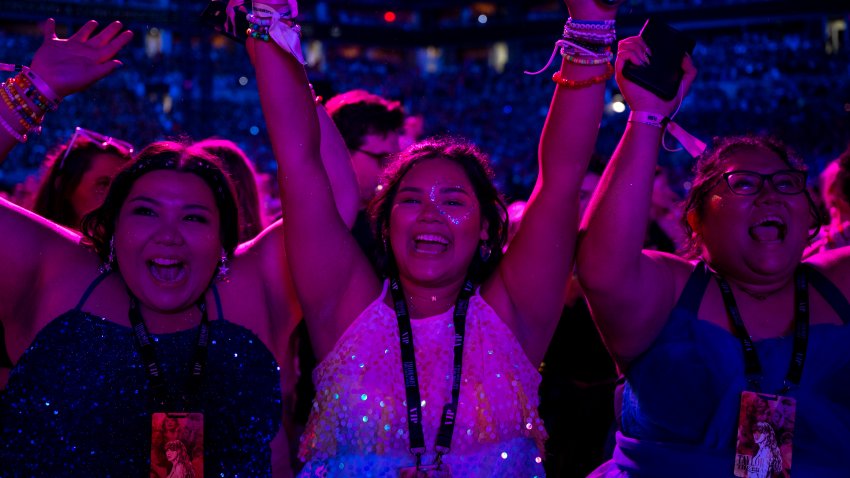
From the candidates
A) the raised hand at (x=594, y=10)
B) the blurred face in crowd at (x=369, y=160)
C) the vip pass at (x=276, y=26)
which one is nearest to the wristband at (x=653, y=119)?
the raised hand at (x=594, y=10)

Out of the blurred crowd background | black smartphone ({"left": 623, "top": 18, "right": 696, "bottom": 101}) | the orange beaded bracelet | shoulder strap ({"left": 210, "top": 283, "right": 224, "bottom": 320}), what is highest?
the blurred crowd background

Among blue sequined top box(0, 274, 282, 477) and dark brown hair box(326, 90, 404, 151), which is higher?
dark brown hair box(326, 90, 404, 151)

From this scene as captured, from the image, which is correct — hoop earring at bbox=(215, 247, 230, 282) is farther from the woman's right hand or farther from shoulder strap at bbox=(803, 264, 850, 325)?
shoulder strap at bbox=(803, 264, 850, 325)

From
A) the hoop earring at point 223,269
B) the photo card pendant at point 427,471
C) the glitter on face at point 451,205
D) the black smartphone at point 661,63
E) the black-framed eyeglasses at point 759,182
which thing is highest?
the black smartphone at point 661,63

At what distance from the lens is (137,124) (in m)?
19.6

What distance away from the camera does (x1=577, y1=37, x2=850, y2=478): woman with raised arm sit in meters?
1.94

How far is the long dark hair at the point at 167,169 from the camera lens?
199cm

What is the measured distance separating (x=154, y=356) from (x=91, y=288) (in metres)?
0.22

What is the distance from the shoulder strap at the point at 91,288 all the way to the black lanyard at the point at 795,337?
4.90ft

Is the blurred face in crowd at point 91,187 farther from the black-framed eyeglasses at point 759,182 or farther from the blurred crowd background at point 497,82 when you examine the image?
the blurred crowd background at point 497,82

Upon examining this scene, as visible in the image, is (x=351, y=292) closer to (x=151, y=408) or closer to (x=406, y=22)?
(x=151, y=408)

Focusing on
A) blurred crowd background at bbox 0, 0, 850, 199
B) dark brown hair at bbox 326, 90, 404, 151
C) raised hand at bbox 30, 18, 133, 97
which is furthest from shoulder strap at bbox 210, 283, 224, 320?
blurred crowd background at bbox 0, 0, 850, 199

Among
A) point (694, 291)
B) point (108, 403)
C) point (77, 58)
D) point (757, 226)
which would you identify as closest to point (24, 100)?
point (77, 58)

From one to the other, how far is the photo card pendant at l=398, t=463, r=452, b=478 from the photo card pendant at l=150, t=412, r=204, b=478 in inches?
17.7
